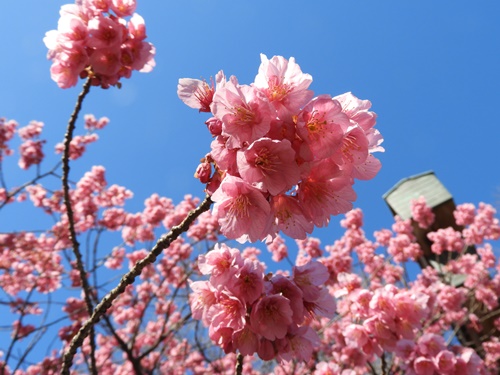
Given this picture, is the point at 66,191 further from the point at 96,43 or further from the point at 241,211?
the point at 241,211

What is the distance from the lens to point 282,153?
1.13 metres

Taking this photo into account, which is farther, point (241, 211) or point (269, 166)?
point (241, 211)

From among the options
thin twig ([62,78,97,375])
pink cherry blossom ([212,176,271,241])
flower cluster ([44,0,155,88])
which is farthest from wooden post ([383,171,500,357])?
pink cherry blossom ([212,176,271,241])

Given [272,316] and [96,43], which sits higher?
[96,43]

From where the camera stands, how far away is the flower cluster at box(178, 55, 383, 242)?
1.15 m

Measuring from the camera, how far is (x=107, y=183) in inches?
285

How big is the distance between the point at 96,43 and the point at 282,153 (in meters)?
1.58

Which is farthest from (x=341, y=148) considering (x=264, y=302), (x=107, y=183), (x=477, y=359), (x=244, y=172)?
(x=107, y=183)

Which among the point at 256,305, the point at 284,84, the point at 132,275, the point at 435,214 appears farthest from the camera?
the point at 435,214

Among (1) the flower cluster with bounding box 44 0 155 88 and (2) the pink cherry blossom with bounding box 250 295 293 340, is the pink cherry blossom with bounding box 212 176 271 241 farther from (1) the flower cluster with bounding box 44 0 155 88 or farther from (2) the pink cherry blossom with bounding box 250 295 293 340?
(1) the flower cluster with bounding box 44 0 155 88

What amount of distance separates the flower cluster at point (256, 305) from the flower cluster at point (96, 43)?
1.35 metres

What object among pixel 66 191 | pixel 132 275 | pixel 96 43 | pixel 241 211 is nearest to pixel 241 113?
pixel 241 211

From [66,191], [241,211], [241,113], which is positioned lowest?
[241,211]

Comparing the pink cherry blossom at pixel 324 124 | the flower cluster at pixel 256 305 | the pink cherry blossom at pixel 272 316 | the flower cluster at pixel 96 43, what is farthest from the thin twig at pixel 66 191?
the pink cherry blossom at pixel 324 124
